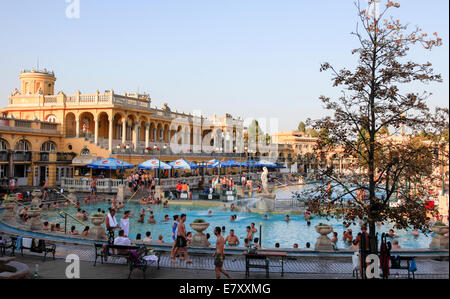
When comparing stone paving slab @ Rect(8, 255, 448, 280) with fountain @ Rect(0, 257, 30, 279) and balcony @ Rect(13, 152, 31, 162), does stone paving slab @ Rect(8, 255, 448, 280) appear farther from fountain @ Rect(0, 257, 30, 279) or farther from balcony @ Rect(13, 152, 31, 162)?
balcony @ Rect(13, 152, 31, 162)

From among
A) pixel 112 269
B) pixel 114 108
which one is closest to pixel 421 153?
pixel 112 269

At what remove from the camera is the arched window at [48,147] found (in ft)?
132

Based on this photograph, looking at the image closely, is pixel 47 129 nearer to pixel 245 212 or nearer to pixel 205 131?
pixel 245 212

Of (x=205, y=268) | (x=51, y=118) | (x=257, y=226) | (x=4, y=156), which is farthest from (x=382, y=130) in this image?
(x=51, y=118)

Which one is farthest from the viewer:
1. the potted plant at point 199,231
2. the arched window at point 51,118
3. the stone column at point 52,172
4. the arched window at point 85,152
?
the arched window at point 51,118

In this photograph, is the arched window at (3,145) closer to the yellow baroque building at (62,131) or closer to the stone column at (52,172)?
the yellow baroque building at (62,131)

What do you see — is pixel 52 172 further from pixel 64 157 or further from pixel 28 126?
pixel 28 126

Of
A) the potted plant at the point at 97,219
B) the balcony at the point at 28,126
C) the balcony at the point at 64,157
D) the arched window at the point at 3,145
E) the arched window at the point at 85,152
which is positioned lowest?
the potted plant at the point at 97,219

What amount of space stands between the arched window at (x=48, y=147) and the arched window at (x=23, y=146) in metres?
2.18

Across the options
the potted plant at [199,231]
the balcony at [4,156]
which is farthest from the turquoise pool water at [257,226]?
the balcony at [4,156]

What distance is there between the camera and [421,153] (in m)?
9.74

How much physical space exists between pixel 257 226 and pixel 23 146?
82.7 ft

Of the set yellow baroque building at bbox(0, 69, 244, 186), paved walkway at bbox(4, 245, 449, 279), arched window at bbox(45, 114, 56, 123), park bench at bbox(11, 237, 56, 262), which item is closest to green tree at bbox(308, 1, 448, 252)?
paved walkway at bbox(4, 245, 449, 279)
